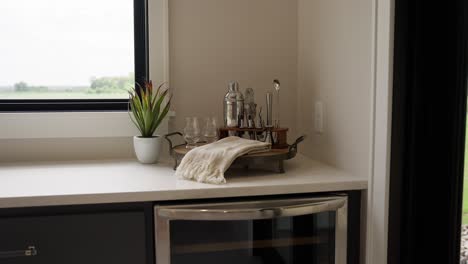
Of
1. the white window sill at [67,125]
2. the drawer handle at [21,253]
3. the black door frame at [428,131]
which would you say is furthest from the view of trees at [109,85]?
the black door frame at [428,131]

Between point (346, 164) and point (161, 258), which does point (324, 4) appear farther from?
point (161, 258)

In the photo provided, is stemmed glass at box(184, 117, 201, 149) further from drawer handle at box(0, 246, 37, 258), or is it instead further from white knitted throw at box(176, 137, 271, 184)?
drawer handle at box(0, 246, 37, 258)

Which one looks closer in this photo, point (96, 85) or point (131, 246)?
point (131, 246)

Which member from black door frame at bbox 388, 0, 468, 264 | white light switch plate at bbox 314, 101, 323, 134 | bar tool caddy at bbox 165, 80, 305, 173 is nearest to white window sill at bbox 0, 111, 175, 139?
bar tool caddy at bbox 165, 80, 305, 173


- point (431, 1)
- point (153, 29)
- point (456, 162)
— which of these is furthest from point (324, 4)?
point (456, 162)

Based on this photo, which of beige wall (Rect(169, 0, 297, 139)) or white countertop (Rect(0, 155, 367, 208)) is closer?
white countertop (Rect(0, 155, 367, 208))

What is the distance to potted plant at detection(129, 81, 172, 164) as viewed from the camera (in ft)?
5.31

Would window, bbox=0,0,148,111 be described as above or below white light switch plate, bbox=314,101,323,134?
above

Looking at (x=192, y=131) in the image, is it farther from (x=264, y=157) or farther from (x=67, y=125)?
(x=67, y=125)

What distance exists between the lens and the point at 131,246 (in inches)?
48.3

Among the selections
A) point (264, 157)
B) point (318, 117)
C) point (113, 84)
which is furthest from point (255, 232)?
point (113, 84)

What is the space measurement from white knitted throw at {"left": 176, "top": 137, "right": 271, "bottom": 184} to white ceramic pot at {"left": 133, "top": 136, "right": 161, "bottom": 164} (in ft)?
0.87

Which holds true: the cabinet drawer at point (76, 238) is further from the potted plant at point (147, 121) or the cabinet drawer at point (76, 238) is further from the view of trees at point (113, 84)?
the view of trees at point (113, 84)

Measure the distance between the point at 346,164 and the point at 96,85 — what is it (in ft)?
3.39
